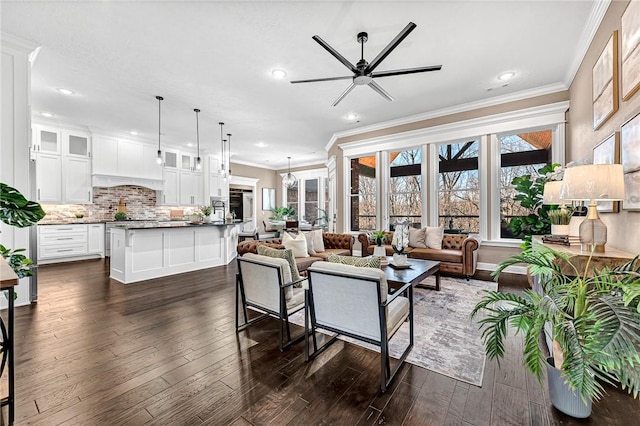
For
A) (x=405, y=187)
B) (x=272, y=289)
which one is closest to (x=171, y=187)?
(x=405, y=187)

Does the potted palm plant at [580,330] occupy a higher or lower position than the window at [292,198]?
lower

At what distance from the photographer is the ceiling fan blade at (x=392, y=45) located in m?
2.29

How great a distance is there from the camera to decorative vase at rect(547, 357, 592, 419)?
5.15 ft

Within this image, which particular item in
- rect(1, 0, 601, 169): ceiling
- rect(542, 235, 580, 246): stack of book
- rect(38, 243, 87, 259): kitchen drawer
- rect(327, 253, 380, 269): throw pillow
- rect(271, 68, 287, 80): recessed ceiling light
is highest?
rect(1, 0, 601, 169): ceiling

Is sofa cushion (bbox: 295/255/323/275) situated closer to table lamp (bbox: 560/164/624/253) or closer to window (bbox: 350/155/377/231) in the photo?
window (bbox: 350/155/377/231)

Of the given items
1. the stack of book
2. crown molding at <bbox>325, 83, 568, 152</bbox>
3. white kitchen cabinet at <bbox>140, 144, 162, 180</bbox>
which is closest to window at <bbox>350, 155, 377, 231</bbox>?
crown molding at <bbox>325, 83, 568, 152</bbox>

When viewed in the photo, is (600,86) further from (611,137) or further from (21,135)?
(21,135)

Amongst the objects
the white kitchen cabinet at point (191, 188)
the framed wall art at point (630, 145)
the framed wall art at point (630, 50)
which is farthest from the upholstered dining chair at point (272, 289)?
the white kitchen cabinet at point (191, 188)

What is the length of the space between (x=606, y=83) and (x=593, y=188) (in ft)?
4.91

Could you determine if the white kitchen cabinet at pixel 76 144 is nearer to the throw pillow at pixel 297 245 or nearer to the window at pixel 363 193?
the throw pillow at pixel 297 245

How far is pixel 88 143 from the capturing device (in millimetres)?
6320

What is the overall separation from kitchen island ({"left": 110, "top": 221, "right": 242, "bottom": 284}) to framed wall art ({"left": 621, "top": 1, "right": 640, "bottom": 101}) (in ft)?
19.4

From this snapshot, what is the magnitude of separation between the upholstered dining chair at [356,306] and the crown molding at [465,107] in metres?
4.47

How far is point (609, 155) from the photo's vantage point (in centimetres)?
249
